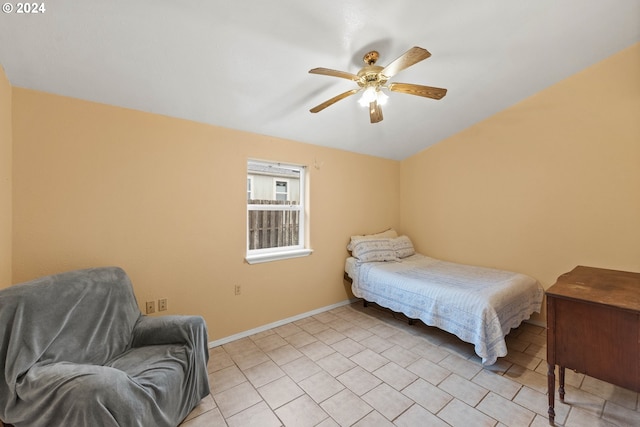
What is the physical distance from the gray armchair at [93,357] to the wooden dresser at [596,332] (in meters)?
2.33

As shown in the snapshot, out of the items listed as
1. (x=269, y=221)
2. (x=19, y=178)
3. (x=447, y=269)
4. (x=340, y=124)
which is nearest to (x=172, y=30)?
(x=19, y=178)

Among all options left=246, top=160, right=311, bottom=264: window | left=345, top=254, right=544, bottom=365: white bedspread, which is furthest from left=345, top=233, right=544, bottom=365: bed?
left=246, top=160, right=311, bottom=264: window

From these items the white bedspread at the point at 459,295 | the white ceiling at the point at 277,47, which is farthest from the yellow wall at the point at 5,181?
the white bedspread at the point at 459,295

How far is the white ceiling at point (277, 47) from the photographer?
1525 mm

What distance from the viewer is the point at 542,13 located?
73.7 inches

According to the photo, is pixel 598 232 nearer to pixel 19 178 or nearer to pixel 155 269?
pixel 155 269

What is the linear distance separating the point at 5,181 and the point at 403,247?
4071mm

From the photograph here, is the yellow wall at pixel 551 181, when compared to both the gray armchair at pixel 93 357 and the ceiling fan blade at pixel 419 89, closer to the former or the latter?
the ceiling fan blade at pixel 419 89

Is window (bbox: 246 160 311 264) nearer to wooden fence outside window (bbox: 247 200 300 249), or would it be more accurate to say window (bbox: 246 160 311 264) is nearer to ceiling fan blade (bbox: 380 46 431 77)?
wooden fence outside window (bbox: 247 200 300 249)

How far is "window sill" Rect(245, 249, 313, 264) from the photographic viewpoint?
9.29 ft

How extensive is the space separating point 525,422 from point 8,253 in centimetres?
360

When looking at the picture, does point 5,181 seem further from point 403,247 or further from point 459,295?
point 403,247

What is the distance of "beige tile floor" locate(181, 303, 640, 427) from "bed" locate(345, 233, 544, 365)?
26cm

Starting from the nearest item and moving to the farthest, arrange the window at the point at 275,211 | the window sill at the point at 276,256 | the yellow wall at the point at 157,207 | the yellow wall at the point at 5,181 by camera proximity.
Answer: the yellow wall at the point at 5,181 → the yellow wall at the point at 157,207 → the window sill at the point at 276,256 → the window at the point at 275,211
